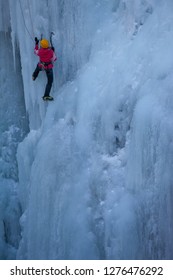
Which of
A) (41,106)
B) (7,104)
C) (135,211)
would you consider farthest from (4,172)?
(135,211)

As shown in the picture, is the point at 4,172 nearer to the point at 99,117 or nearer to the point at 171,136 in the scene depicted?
the point at 99,117

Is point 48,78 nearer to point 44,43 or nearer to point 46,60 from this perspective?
point 46,60

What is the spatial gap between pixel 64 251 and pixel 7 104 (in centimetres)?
313

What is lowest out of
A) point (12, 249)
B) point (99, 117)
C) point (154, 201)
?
point (12, 249)

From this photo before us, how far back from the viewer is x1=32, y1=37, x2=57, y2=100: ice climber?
6.30 metres

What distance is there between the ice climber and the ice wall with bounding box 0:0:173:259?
21cm

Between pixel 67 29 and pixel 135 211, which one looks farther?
Answer: pixel 67 29

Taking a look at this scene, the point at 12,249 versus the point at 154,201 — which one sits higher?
the point at 154,201

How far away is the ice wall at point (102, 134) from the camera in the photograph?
5.27 meters

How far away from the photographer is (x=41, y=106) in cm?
704

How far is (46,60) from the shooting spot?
6.39m

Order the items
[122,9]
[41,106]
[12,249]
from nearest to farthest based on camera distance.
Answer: [122,9]
[41,106]
[12,249]

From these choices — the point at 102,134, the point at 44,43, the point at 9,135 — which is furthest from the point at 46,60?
the point at 9,135

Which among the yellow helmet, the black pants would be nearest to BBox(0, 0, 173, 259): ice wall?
the black pants
